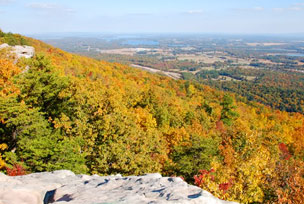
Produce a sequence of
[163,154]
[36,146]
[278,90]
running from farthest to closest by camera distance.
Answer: [278,90], [163,154], [36,146]

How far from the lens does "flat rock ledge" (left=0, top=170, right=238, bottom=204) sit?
363 inches

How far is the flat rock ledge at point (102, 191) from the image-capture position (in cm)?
922

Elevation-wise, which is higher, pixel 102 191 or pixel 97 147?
pixel 102 191

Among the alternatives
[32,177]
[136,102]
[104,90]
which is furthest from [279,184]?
[136,102]

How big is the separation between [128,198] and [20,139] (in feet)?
54.1

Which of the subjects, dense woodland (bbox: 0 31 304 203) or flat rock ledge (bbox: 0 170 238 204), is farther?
dense woodland (bbox: 0 31 304 203)

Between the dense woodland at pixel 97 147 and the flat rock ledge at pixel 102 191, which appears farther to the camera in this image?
the dense woodland at pixel 97 147

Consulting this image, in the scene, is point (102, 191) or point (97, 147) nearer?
point (102, 191)

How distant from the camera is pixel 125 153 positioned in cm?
1884

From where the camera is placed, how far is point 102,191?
411 inches

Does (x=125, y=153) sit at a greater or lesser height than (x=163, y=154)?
greater

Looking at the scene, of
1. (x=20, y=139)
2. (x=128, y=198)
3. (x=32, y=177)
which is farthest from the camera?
(x=20, y=139)

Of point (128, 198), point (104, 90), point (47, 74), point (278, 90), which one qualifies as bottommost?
point (278, 90)

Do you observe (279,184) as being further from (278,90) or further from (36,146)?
(278,90)
